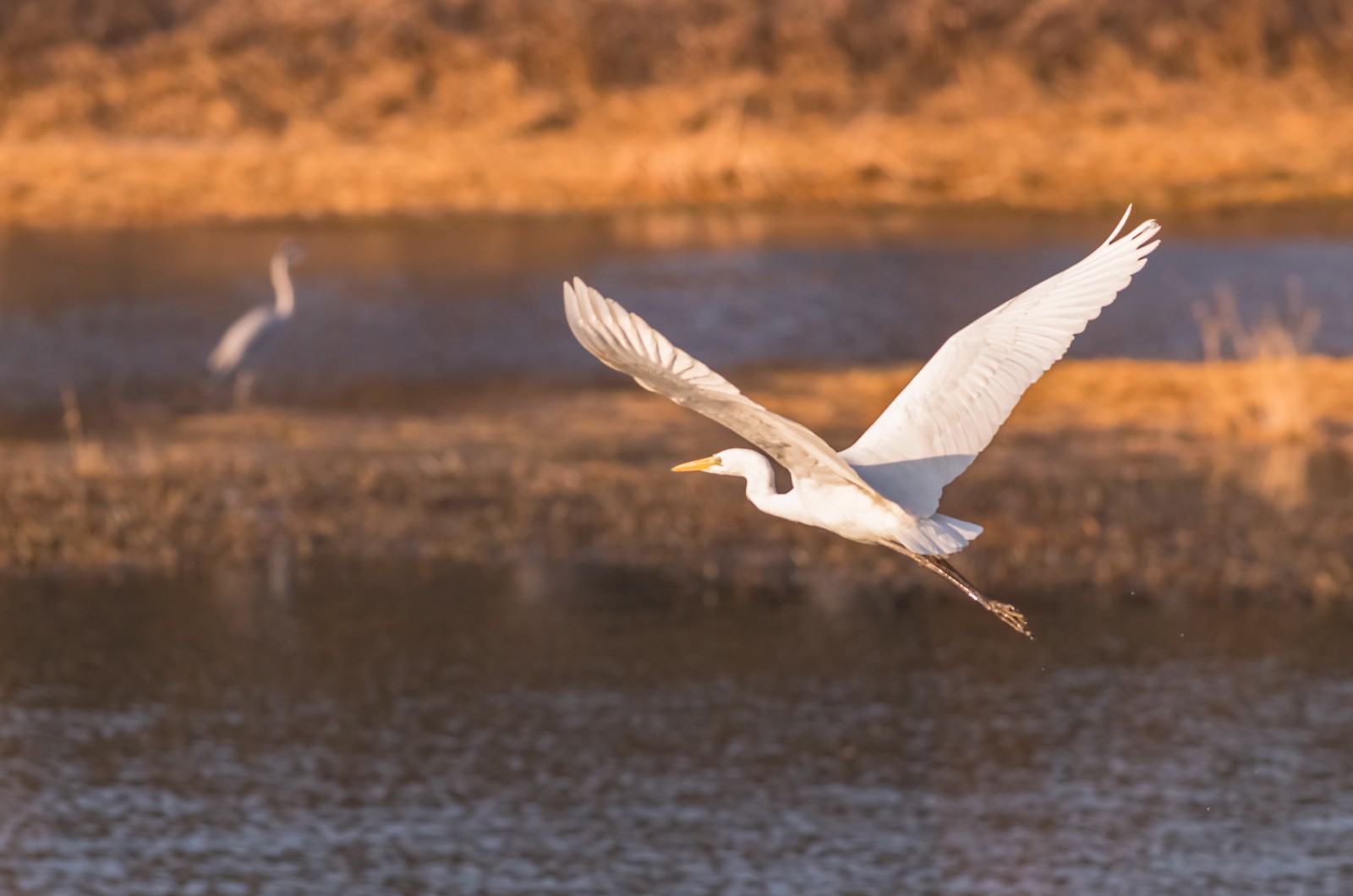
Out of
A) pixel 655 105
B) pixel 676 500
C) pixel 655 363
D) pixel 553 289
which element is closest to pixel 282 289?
pixel 553 289

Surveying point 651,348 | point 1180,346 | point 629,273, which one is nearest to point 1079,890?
point 651,348

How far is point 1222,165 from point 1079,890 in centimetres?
2260

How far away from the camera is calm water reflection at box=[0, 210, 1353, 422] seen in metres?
20.1

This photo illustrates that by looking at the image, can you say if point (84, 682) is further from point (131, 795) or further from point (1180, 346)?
point (1180, 346)

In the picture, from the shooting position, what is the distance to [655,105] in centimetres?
3281

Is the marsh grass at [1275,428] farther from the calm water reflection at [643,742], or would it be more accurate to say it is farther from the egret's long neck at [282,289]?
the egret's long neck at [282,289]

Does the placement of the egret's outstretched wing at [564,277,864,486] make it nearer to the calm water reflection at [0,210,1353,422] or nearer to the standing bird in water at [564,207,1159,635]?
the standing bird in water at [564,207,1159,635]

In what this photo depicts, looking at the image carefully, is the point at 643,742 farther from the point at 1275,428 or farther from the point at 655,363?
the point at 1275,428

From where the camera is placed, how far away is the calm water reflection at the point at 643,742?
393 inches

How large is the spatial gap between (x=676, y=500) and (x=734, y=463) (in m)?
7.41

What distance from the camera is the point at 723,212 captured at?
101 ft

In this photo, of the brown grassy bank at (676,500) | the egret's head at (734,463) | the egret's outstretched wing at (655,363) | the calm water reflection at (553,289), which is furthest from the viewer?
the calm water reflection at (553,289)

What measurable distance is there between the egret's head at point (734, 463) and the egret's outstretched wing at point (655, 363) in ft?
3.45

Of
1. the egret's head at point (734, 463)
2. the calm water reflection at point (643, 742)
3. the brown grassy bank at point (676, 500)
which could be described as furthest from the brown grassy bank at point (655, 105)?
the egret's head at point (734, 463)
